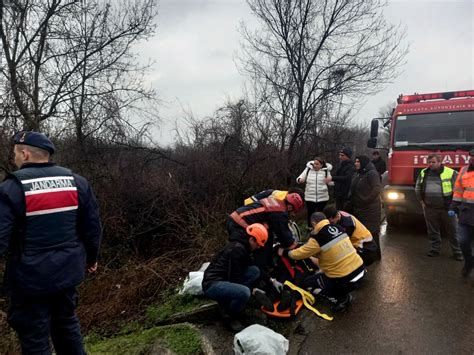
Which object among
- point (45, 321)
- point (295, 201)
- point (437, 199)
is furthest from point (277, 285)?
point (437, 199)

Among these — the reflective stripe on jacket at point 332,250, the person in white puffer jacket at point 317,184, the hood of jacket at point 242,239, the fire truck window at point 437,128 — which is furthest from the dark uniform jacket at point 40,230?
the fire truck window at point 437,128

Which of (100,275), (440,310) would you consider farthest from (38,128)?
(440,310)

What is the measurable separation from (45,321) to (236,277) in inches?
70.3

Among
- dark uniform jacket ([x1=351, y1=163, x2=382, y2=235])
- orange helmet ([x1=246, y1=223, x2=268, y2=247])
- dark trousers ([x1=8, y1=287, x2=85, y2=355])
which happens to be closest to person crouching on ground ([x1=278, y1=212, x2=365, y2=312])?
orange helmet ([x1=246, y1=223, x2=268, y2=247])

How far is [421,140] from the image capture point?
7.43 metres

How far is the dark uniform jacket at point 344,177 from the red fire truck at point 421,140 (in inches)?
41.9

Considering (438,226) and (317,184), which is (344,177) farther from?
(438,226)

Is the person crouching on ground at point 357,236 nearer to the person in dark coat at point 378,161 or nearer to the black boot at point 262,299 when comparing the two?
the black boot at point 262,299

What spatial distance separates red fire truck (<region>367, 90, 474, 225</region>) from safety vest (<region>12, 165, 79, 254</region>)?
6480mm

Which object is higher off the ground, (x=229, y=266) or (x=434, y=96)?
(x=434, y=96)

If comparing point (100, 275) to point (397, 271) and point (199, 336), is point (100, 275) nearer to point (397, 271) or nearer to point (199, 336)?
point (199, 336)

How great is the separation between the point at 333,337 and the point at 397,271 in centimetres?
230

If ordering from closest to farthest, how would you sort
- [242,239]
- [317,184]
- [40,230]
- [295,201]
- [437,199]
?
1. [40,230]
2. [242,239]
3. [295,201]
4. [437,199]
5. [317,184]

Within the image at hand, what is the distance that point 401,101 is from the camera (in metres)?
8.45
